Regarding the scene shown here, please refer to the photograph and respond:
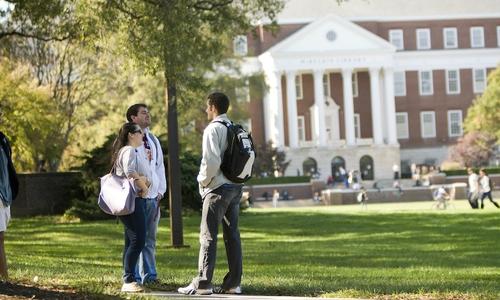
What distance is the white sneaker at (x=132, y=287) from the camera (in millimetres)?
9712

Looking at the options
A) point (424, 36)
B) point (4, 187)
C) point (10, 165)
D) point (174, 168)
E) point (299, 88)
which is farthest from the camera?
point (424, 36)

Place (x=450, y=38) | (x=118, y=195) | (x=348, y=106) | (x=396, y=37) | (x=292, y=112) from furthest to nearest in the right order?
(x=450, y=38) → (x=396, y=37) → (x=348, y=106) → (x=292, y=112) → (x=118, y=195)

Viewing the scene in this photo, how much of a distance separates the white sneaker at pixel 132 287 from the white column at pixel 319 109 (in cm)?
7538

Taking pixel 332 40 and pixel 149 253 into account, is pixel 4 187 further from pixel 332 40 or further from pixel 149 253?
pixel 332 40

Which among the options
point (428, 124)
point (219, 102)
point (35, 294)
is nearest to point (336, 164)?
point (428, 124)

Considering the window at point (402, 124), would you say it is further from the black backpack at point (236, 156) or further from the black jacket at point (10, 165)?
the black backpack at point (236, 156)

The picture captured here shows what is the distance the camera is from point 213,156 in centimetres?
930

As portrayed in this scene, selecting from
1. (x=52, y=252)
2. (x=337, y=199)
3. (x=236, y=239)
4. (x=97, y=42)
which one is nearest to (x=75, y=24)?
(x=97, y=42)

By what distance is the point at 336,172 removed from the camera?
8481cm

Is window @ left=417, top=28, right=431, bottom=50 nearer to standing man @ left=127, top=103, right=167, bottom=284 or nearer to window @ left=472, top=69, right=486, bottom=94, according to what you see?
window @ left=472, top=69, right=486, bottom=94

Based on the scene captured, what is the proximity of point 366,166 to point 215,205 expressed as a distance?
7688cm

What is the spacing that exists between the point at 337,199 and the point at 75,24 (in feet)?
122

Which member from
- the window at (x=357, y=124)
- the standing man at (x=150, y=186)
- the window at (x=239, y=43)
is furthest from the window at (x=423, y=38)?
the standing man at (x=150, y=186)

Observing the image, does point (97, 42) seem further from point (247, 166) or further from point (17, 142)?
point (17, 142)
